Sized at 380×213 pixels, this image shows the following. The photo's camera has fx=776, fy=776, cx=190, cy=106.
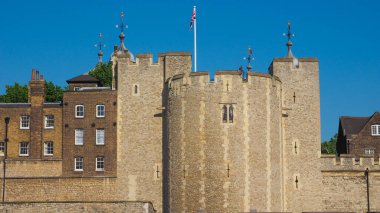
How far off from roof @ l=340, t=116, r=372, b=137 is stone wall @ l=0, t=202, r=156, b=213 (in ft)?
72.4

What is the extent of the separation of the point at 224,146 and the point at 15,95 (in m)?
27.9

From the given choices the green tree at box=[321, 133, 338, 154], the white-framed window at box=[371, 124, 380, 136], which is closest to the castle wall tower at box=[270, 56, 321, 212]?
the white-framed window at box=[371, 124, 380, 136]

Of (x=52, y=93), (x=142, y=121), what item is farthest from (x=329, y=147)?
(x=142, y=121)

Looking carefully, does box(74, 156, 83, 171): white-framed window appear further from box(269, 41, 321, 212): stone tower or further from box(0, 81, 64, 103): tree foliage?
box(0, 81, 64, 103): tree foliage

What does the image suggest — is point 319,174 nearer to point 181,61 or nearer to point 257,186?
point 257,186

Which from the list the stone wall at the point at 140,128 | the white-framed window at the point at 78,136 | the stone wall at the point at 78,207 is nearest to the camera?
the stone wall at the point at 78,207

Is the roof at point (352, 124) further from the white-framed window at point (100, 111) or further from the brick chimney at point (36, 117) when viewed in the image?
the brick chimney at point (36, 117)

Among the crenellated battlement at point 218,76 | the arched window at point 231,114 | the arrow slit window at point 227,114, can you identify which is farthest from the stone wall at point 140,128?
the arched window at point 231,114

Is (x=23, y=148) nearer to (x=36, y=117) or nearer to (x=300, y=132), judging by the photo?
(x=36, y=117)

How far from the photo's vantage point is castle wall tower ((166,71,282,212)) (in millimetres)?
43250

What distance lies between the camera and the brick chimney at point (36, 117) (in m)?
50.7

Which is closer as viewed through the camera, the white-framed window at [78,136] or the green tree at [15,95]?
the white-framed window at [78,136]

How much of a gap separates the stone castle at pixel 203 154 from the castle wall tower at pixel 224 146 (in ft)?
0.19

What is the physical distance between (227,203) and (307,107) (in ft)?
31.0
